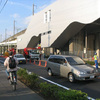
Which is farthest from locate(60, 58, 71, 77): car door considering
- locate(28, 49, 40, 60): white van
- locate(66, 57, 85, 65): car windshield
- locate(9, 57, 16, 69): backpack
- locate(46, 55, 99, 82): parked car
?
locate(28, 49, 40, 60): white van

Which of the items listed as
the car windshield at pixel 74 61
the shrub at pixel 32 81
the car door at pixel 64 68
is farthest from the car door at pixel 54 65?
the shrub at pixel 32 81

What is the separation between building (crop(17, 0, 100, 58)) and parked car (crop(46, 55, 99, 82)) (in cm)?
1575

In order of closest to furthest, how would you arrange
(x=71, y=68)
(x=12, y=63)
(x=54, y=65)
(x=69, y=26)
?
(x=12, y=63) → (x=71, y=68) → (x=54, y=65) → (x=69, y=26)

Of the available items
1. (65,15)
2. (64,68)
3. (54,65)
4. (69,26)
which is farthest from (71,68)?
(65,15)

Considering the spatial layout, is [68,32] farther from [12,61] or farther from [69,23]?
[12,61]

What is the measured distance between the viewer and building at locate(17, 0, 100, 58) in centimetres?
2486

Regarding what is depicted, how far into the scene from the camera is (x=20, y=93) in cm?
584

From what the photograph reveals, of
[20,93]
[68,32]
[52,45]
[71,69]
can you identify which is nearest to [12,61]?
[20,93]

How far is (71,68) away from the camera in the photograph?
8367 mm

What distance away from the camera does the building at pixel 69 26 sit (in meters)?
24.9

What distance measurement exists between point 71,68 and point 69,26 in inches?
802

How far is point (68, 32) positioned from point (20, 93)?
24.8 m

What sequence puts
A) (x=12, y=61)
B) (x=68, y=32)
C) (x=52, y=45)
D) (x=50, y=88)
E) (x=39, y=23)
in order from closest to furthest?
(x=50, y=88) → (x=12, y=61) → (x=68, y=32) → (x=52, y=45) → (x=39, y=23)

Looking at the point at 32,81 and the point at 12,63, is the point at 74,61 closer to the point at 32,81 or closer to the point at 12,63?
the point at 32,81
